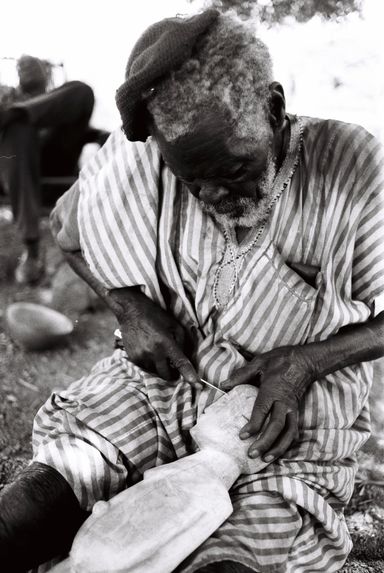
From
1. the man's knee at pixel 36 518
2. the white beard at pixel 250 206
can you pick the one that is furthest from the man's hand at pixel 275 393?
the man's knee at pixel 36 518

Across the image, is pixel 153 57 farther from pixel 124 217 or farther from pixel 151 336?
pixel 151 336

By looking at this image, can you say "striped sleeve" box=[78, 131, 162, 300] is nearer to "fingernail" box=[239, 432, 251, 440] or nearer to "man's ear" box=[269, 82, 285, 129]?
"man's ear" box=[269, 82, 285, 129]

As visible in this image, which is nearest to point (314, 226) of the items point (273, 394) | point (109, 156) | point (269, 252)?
point (269, 252)

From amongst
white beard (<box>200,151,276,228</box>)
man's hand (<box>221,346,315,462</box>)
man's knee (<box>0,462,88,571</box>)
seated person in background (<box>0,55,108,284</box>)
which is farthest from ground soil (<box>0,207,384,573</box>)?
white beard (<box>200,151,276,228</box>)

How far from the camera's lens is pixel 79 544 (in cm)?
158

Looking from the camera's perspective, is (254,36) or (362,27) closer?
(254,36)

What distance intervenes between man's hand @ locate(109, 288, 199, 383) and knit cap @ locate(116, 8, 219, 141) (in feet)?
1.92

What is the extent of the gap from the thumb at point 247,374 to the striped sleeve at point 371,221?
42cm

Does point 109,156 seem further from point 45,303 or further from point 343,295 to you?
point 45,303

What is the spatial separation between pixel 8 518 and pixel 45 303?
9.72 feet

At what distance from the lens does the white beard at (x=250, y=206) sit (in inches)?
72.4

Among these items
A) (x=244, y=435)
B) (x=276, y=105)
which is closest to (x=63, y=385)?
(x=244, y=435)

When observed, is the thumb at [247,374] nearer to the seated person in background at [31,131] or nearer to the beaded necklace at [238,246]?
the beaded necklace at [238,246]

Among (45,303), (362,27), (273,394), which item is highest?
(362,27)
